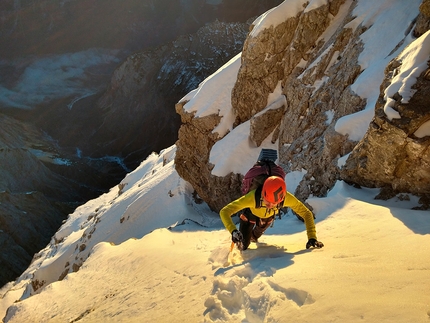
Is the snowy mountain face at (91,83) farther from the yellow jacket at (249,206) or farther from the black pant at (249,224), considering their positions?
the yellow jacket at (249,206)

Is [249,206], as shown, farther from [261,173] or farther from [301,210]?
[301,210]

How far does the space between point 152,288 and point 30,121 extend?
204 feet

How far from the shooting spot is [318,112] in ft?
40.2

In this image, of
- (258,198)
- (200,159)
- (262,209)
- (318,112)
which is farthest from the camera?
(200,159)

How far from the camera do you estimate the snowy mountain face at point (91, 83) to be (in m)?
45.8

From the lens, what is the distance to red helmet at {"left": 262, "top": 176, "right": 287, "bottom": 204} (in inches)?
186

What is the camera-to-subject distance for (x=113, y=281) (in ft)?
22.8

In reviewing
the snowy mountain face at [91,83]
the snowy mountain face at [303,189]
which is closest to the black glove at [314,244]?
the snowy mountain face at [303,189]

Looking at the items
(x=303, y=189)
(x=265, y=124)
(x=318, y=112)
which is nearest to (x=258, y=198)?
(x=303, y=189)

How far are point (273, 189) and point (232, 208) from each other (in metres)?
0.74

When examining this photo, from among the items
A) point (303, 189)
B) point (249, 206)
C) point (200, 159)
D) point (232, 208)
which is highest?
point (232, 208)

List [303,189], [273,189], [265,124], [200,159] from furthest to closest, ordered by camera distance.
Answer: [200,159], [265,124], [303,189], [273,189]

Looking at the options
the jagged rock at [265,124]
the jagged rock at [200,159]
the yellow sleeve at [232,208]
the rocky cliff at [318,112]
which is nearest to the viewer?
the yellow sleeve at [232,208]

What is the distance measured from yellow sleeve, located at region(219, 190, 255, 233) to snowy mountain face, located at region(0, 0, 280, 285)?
36965 millimetres
